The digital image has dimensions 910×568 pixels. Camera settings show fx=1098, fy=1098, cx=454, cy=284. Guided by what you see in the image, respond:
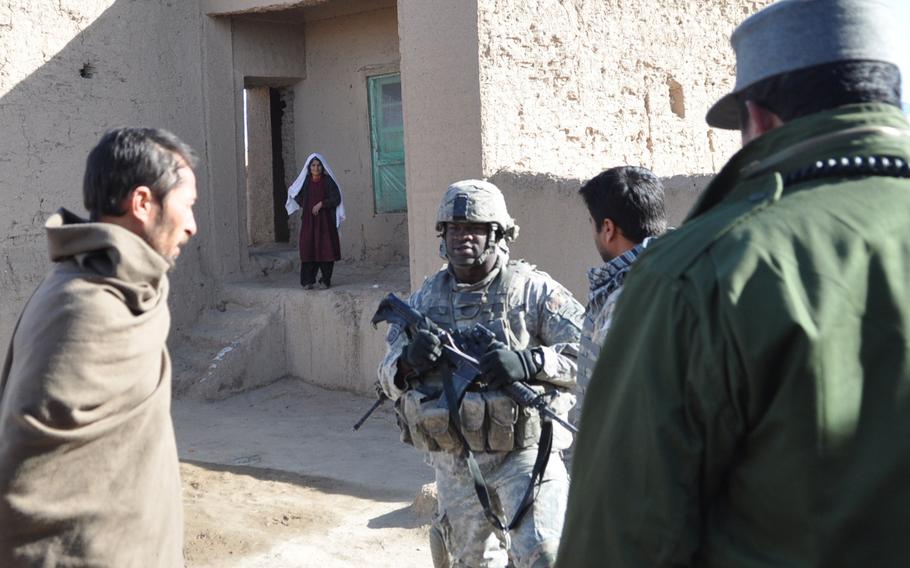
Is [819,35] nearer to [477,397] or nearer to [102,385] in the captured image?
[102,385]

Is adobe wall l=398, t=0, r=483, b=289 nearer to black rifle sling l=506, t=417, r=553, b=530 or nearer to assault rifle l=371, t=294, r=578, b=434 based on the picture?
assault rifle l=371, t=294, r=578, b=434

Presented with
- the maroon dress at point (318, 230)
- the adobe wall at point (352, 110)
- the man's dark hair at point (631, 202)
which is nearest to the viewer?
the man's dark hair at point (631, 202)

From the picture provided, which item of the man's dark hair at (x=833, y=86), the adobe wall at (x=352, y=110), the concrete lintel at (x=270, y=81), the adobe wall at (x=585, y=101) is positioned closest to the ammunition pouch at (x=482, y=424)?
the man's dark hair at (x=833, y=86)

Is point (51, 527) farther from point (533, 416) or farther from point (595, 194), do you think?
point (533, 416)

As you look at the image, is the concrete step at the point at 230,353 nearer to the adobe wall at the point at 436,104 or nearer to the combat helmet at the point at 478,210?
the adobe wall at the point at 436,104

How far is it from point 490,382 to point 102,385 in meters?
1.88

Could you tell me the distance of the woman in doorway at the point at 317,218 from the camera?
10.2m

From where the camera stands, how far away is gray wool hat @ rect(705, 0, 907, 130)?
4.67ft

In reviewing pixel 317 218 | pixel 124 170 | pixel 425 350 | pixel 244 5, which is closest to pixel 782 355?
pixel 124 170

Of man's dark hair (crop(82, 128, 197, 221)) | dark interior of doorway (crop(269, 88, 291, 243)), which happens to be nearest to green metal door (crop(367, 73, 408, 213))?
dark interior of doorway (crop(269, 88, 291, 243))

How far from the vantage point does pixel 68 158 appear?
945 cm

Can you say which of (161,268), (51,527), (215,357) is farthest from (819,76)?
(215,357)

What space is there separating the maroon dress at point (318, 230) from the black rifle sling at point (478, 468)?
20.5 ft

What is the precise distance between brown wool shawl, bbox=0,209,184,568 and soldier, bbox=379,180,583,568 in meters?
1.71
